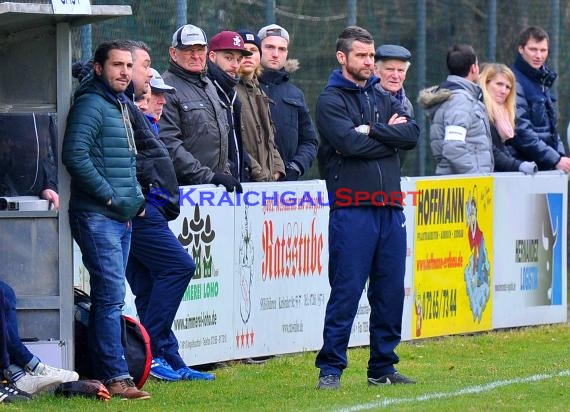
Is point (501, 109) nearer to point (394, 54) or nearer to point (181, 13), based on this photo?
point (394, 54)

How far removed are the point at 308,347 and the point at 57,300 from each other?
307 cm

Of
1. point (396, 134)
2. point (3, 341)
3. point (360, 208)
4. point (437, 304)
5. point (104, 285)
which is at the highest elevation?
point (396, 134)

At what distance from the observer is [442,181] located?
11859 millimetres

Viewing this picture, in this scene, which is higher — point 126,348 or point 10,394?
point 126,348

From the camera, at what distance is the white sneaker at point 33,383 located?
7.88m

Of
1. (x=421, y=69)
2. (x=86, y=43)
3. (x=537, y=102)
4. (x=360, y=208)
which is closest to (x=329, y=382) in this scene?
(x=360, y=208)

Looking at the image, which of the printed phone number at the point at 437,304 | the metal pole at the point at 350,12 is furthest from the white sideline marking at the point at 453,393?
the metal pole at the point at 350,12

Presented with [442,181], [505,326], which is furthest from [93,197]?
[505,326]

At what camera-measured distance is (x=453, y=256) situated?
1200 cm

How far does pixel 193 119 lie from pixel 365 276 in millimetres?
1887

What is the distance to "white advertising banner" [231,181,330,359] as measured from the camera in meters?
10.3

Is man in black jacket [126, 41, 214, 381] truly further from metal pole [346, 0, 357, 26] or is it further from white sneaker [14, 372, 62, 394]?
metal pole [346, 0, 357, 26]

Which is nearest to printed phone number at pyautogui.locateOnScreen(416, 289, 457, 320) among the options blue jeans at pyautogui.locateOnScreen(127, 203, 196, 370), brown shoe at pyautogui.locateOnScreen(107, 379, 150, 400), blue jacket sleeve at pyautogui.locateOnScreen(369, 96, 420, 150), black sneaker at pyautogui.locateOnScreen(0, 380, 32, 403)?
blue jeans at pyautogui.locateOnScreen(127, 203, 196, 370)

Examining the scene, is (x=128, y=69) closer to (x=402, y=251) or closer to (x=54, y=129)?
(x=54, y=129)
